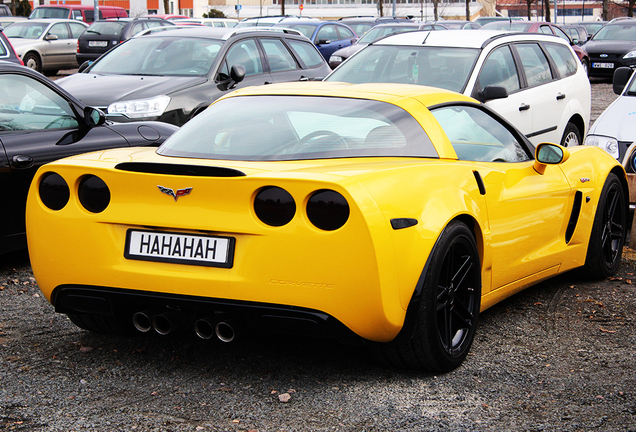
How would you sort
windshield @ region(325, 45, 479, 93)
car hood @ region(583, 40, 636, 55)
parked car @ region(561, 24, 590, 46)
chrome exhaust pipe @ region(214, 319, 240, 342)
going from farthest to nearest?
parked car @ region(561, 24, 590, 46) < car hood @ region(583, 40, 636, 55) < windshield @ region(325, 45, 479, 93) < chrome exhaust pipe @ region(214, 319, 240, 342)

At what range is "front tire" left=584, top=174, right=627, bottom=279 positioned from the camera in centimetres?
531

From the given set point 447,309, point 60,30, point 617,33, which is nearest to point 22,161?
point 447,309

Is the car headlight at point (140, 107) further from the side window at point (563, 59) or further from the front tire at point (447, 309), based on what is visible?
the front tire at point (447, 309)

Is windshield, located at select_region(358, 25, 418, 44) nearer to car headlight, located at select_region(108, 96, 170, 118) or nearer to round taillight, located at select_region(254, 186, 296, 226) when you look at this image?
car headlight, located at select_region(108, 96, 170, 118)

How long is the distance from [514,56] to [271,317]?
6.30 meters

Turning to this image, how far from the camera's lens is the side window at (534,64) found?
29.6 ft

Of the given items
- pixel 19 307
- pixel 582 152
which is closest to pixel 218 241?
pixel 19 307

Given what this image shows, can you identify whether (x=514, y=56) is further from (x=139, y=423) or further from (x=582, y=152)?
(x=139, y=423)

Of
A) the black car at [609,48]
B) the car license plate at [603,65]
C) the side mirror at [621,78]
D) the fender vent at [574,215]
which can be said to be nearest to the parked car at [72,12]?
the black car at [609,48]

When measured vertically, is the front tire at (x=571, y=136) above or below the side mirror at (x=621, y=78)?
below

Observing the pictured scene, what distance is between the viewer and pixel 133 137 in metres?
6.48

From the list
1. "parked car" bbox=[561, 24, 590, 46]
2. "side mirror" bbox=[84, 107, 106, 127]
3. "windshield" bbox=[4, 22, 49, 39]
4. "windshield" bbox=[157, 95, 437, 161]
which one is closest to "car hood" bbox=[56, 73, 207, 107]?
"side mirror" bbox=[84, 107, 106, 127]

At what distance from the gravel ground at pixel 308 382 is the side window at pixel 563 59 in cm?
555

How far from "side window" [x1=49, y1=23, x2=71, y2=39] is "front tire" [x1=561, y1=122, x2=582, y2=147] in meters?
19.2
